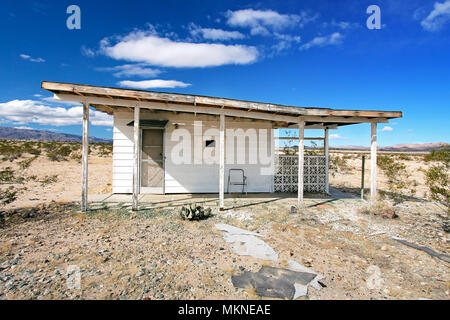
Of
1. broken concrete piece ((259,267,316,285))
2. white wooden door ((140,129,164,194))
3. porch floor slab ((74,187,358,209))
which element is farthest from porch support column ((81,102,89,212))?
broken concrete piece ((259,267,316,285))

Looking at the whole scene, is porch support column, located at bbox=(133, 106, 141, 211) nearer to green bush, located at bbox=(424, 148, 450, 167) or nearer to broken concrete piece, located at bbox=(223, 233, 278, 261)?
broken concrete piece, located at bbox=(223, 233, 278, 261)

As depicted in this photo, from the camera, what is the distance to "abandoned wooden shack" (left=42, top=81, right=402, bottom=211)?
19.9 feet

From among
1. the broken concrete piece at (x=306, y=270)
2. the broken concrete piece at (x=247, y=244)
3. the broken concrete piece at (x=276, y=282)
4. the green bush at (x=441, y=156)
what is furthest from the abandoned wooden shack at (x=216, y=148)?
the broken concrete piece at (x=276, y=282)

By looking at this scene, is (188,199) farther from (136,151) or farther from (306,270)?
(306,270)

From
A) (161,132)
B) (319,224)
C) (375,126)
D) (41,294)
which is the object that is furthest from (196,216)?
(375,126)

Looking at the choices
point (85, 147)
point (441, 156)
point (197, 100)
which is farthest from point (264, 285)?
point (441, 156)

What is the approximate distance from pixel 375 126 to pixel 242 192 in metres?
4.47

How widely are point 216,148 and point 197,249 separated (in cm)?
462

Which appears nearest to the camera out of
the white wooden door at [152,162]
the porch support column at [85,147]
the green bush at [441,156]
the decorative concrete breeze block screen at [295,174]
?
the green bush at [441,156]

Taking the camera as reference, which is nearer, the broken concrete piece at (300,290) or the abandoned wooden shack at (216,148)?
the broken concrete piece at (300,290)

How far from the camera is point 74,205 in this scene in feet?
19.8

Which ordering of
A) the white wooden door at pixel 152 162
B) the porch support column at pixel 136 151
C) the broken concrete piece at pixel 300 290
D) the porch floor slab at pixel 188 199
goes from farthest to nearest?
the white wooden door at pixel 152 162 → the porch floor slab at pixel 188 199 → the porch support column at pixel 136 151 → the broken concrete piece at pixel 300 290

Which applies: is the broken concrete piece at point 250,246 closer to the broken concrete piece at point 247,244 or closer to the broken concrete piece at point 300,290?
the broken concrete piece at point 247,244

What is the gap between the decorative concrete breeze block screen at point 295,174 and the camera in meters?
8.54
